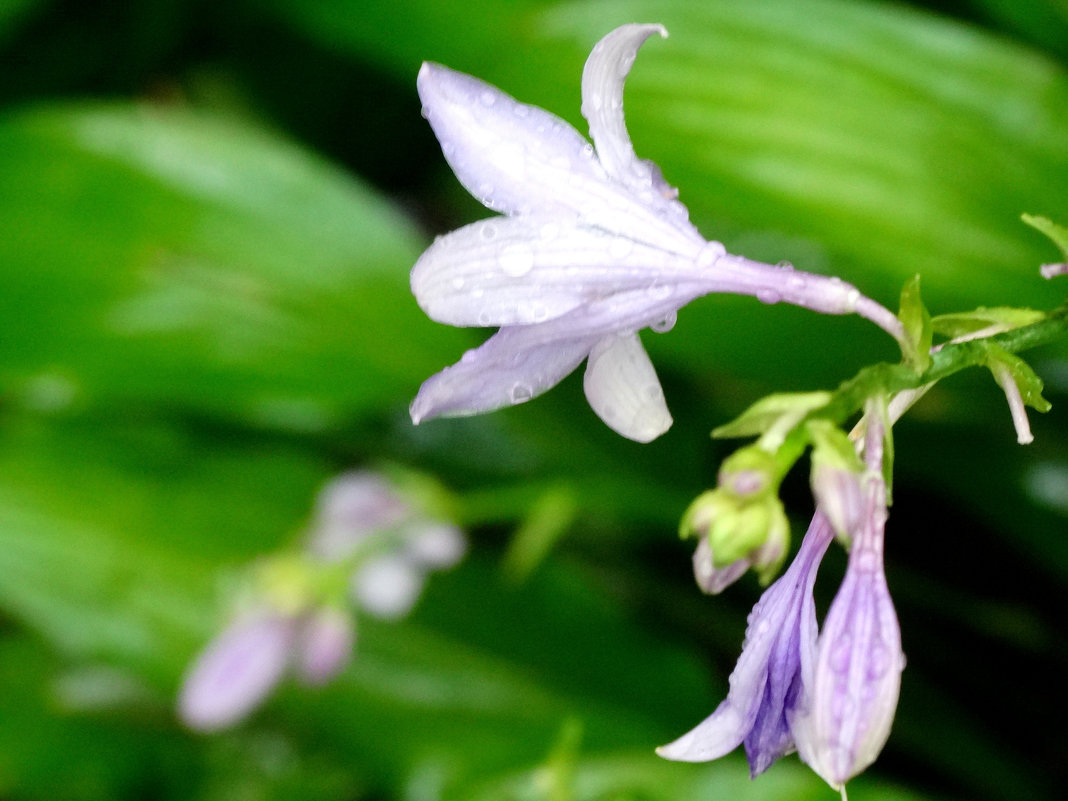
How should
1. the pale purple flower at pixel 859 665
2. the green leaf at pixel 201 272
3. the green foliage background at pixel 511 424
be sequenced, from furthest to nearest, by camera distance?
the green leaf at pixel 201 272
the green foliage background at pixel 511 424
the pale purple flower at pixel 859 665

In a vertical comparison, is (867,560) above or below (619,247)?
below

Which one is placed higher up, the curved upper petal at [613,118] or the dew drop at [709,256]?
the curved upper petal at [613,118]

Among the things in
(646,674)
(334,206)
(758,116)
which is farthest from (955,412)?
(334,206)

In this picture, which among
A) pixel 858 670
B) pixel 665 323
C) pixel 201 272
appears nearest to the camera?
pixel 858 670

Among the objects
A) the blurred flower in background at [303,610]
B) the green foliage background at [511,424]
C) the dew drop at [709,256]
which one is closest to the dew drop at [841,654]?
the dew drop at [709,256]

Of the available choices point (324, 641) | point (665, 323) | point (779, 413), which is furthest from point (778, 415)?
point (324, 641)

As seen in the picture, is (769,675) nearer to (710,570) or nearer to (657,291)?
(710,570)

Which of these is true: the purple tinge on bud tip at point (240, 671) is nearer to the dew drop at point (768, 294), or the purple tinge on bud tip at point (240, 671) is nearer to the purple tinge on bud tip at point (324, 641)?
the purple tinge on bud tip at point (324, 641)
